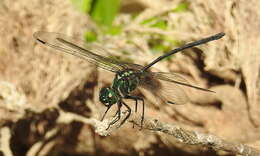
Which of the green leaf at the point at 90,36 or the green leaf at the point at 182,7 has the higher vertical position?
the green leaf at the point at 182,7

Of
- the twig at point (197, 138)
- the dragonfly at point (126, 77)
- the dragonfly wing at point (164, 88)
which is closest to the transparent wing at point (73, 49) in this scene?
the dragonfly at point (126, 77)

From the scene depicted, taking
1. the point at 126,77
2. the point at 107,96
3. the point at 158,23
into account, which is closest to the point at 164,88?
the point at 126,77

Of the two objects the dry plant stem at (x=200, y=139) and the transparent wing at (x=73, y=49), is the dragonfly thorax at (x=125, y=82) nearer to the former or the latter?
the transparent wing at (x=73, y=49)

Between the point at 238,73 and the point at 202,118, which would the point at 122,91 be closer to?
the point at 202,118

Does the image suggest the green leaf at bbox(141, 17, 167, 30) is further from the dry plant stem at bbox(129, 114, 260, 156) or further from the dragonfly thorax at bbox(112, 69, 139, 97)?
the dry plant stem at bbox(129, 114, 260, 156)

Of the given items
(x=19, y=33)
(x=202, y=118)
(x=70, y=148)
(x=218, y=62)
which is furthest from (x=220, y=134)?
(x=19, y=33)

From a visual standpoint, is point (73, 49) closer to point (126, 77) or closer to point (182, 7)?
point (126, 77)
